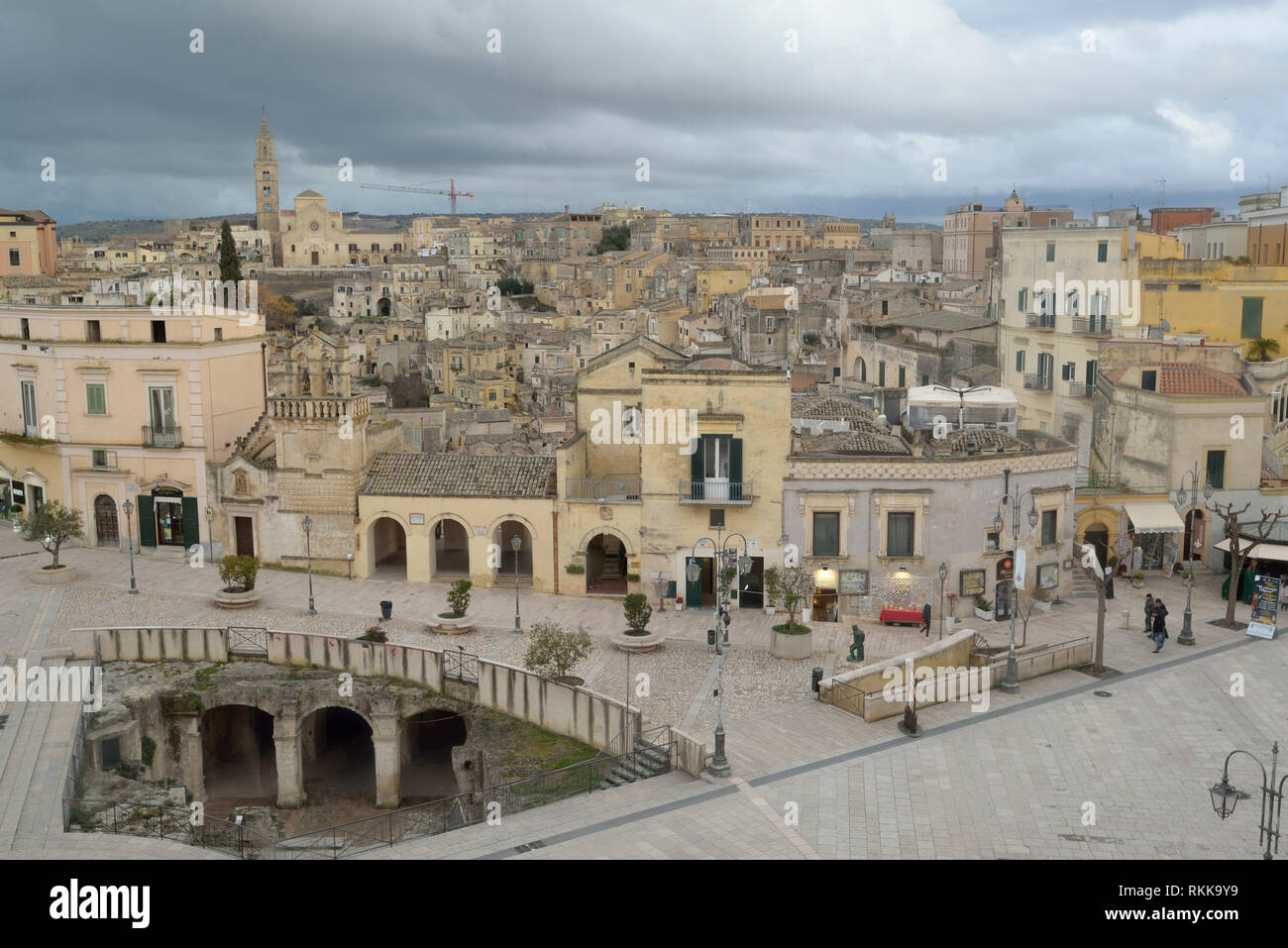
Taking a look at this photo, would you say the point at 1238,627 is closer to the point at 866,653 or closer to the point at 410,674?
the point at 866,653

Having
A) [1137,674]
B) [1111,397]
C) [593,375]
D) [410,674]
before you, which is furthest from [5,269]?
[1137,674]

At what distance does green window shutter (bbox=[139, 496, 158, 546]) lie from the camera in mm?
37156

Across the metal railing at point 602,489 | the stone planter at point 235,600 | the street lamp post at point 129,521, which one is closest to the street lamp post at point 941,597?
the metal railing at point 602,489

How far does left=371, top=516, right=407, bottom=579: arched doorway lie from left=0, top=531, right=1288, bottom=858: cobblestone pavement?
231cm

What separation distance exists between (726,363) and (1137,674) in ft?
47.2

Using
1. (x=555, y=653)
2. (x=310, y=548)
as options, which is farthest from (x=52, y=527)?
(x=555, y=653)

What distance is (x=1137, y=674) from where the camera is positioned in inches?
1051

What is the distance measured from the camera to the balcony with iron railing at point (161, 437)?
36688mm

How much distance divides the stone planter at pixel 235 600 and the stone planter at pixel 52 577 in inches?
220

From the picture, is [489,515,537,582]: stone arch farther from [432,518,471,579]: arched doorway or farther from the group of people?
the group of people

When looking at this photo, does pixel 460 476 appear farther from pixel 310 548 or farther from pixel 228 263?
pixel 228 263


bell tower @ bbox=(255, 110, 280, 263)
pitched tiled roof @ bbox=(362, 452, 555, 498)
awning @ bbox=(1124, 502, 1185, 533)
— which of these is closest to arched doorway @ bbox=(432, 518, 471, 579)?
pitched tiled roof @ bbox=(362, 452, 555, 498)

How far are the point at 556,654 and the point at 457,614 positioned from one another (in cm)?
551
